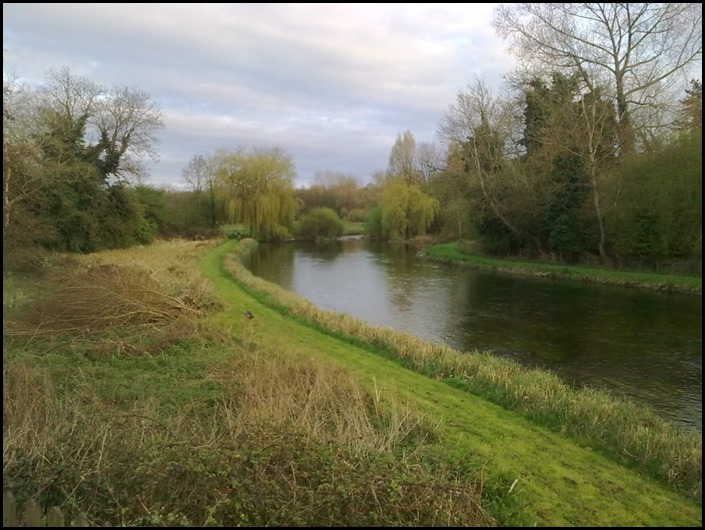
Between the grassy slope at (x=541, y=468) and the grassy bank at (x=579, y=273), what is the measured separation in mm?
18340

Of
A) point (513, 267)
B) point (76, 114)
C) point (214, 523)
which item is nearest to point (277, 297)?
point (214, 523)

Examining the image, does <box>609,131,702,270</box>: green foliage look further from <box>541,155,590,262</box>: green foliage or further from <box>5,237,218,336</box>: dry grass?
<box>5,237,218,336</box>: dry grass

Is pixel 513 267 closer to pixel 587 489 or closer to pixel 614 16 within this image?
pixel 614 16

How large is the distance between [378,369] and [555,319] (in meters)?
10.0

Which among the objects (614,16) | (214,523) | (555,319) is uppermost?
(614,16)

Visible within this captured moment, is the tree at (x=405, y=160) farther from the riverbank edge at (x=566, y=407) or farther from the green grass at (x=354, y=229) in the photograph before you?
the riverbank edge at (x=566, y=407)

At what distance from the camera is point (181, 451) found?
14.6ft

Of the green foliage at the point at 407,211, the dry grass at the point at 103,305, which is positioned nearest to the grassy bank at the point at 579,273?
the green foliage at the point at 407,211

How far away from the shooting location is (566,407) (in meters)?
7.83

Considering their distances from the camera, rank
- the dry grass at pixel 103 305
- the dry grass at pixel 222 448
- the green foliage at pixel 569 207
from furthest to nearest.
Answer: the green foliage at pixel 569 207
the dry grass at pixel 103 305
the dry grass at pixel 222 448

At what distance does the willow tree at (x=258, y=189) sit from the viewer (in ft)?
187

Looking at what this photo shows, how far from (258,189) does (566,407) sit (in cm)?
5311

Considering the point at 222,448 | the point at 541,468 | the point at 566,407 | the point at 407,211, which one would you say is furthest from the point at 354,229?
the point at 222,448

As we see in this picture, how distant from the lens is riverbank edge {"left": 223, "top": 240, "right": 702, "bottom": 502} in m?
6.23
